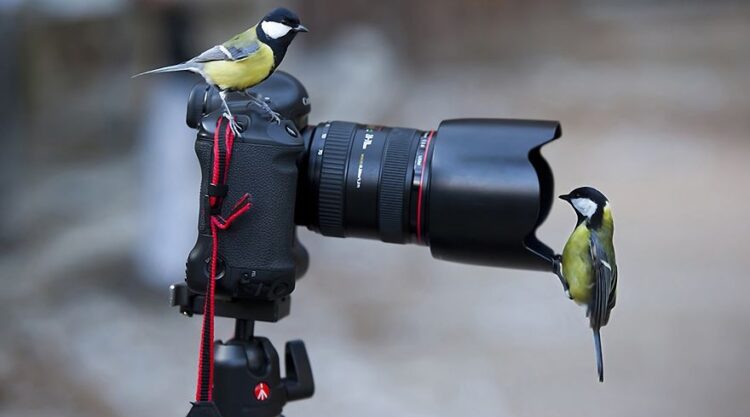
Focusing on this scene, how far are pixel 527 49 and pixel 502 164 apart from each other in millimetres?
7824

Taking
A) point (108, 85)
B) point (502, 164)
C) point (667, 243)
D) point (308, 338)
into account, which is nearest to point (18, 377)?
point (308, 338)

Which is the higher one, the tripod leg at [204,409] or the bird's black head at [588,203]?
the bird's black head at [588,203]

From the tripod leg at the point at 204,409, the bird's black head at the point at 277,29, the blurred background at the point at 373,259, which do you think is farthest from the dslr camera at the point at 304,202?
the blurred background at the point at 373,259

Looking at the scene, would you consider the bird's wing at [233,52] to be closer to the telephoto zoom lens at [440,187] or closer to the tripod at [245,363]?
the telephoto zoom lens at [440,187]

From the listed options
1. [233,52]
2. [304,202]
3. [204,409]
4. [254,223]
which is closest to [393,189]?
[304,202]

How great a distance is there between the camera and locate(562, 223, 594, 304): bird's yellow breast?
151 centimetres

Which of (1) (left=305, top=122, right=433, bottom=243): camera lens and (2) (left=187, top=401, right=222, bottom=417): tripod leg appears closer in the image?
(2) (left=187, top=401, right=222, bottom=417): tripod leg


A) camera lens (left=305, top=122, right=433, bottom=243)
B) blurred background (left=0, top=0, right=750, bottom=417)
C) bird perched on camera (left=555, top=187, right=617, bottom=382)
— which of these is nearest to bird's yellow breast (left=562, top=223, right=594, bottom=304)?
bird perched on camera (left=555, top=187, right=617, bottom=382)

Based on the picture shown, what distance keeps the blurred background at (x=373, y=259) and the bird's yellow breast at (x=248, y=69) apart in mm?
1927

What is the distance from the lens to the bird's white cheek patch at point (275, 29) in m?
1.53

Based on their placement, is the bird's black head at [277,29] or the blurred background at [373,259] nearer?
the bird's black head at [277,29]

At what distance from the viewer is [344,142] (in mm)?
1724

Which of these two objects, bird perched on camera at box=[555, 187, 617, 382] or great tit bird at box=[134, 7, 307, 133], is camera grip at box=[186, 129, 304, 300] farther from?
bird perched on camera at box=[555, 187, 617, 382]

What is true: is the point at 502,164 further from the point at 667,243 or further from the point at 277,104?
the point at 667,243
